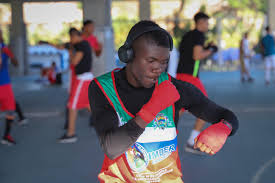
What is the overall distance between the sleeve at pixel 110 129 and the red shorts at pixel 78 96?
12.9 ft

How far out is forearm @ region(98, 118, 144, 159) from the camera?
1.60 meters

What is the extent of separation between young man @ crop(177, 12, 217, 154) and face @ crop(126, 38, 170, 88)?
335 cm

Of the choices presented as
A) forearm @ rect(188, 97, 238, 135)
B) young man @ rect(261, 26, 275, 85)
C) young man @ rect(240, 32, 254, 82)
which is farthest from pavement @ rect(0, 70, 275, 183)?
young man @ rect(240, 32, 254, 82)

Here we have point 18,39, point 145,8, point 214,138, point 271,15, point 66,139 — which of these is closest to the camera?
point 214,138

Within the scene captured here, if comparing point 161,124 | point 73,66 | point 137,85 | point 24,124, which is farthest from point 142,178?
point 24,124

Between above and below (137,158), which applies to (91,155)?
below

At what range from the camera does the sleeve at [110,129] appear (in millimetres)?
1605

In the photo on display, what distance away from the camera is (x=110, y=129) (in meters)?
1.65

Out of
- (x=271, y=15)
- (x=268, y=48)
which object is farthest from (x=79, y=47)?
(x=271, y=15)

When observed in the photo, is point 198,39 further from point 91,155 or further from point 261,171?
point 91,155

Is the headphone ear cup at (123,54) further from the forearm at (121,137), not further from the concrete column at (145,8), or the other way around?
the concrete column at (145,8)

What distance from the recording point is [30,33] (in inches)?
1262

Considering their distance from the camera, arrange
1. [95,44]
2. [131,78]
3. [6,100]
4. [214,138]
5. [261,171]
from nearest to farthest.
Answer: [214,138]
[131,78]
[261,171]
[6,100]
[95,44]

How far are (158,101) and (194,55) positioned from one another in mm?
3564
